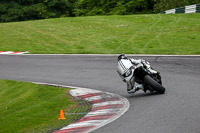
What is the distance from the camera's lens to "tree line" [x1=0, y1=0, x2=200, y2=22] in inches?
1984

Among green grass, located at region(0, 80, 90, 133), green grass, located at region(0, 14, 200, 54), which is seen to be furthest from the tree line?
green grass, located at region(0, 80, 90, 133)

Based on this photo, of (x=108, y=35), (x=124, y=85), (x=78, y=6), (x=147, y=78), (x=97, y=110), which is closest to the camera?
(x=97, y=110)

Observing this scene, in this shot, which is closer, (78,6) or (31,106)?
(31,106)

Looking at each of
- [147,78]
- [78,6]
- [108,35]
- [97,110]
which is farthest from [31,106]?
[78,6]

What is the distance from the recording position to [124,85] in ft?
40.5

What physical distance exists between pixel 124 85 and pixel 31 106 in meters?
3.35

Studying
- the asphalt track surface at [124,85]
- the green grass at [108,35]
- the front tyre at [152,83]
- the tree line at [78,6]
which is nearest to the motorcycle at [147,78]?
the front tyre at [152,83]

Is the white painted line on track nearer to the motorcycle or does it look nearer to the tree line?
the motorcycle

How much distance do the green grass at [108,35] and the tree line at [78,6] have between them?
60.0ft

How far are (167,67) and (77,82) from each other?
3.70 metres

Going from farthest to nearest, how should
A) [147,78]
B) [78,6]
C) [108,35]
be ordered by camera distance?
1. [78,6]
2. [108,35]
3. [147,78]

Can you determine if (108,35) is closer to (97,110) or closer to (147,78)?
(147,78)

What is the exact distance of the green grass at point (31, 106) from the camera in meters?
7.93

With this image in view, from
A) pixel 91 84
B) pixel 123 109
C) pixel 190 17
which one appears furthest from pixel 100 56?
pixel 190 17
